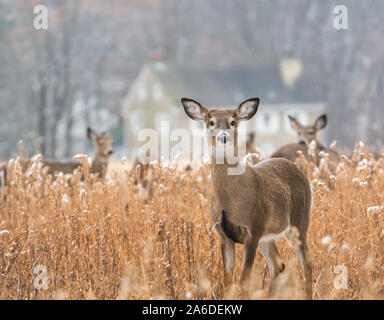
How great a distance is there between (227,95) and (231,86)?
1.03 m

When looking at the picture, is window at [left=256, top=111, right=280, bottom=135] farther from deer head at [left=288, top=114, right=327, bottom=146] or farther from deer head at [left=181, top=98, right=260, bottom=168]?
deer head at [left=181, top=98, right=260, bottom=168]

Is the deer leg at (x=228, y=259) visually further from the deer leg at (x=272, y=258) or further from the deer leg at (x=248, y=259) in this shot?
the deer leg at (x=272, y=258)

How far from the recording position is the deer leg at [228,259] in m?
4.37

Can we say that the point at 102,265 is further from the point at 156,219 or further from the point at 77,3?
the point at 77,3

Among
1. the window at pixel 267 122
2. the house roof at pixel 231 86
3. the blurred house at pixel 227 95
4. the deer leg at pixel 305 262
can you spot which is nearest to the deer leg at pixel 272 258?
the deer leg at pixel 305 262

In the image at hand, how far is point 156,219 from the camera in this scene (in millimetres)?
5559

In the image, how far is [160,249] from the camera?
17.9 feet

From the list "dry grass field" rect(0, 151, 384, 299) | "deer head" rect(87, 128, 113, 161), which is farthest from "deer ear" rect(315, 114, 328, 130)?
"dry grass field" rect(0, 151, 384, 299)

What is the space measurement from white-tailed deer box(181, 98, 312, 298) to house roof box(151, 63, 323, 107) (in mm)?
37382

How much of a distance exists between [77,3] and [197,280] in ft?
83.5

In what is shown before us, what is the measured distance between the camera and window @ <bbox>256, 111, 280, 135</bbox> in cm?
4228

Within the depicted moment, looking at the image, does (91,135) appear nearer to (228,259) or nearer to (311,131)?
(311,131)

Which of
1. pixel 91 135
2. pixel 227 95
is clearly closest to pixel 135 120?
pixel 227 95
